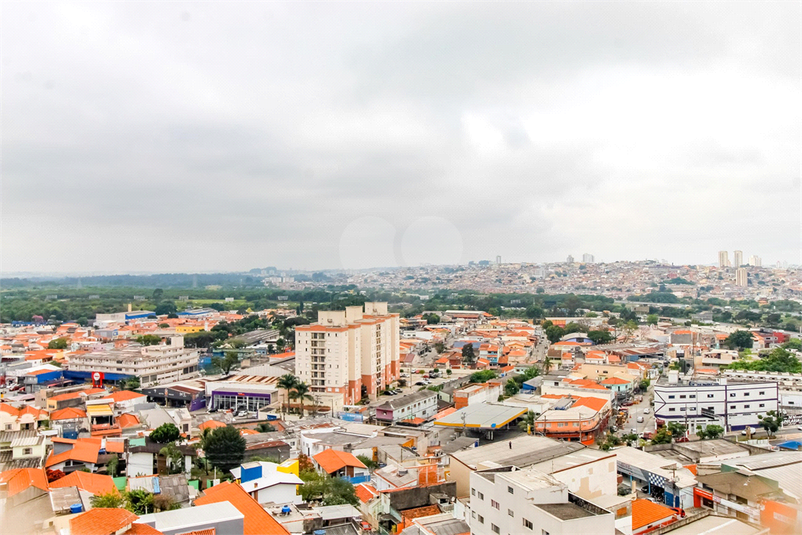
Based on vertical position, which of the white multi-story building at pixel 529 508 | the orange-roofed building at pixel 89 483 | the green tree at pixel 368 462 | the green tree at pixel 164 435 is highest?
the white multi-story building at pixel 529 508

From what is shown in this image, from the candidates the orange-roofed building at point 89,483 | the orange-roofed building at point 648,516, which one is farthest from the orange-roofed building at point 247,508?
the orange-roofed building at point 648,516

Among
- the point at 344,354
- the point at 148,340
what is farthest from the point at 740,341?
the point at 148,340

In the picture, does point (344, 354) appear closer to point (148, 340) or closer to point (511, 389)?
point (511, 389)

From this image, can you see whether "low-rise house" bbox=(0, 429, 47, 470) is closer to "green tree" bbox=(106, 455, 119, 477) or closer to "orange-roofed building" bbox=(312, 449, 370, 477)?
"green tree" bbox=(106, 455, 119, 477)

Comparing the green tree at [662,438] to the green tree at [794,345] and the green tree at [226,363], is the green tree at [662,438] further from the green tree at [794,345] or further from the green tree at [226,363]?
the green tree at [794,345]

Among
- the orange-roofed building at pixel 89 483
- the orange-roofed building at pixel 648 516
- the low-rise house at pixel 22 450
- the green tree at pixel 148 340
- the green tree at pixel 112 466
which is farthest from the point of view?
the green tree at pixel 148 340

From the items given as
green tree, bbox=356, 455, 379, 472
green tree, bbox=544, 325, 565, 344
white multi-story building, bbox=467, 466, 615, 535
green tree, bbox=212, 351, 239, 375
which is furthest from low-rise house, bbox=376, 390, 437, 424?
green tree, bbox=544, 325, 565, 344

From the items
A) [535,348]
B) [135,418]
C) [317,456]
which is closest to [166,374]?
[135,418]
